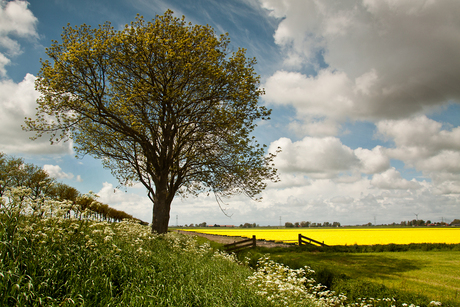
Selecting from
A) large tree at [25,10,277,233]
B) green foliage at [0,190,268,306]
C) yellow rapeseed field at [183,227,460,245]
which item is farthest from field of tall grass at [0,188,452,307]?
yellow rapeseed field at [183,227,460,245]

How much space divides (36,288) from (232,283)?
4582mm

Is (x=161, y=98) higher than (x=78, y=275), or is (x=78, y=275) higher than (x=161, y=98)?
(x=161, y=98)

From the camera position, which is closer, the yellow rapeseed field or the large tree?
the large tree

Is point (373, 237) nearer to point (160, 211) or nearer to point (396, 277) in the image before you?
point (396, 277)

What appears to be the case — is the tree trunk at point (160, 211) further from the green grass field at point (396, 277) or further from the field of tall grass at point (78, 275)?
the field of tall grass at point (78, 275)

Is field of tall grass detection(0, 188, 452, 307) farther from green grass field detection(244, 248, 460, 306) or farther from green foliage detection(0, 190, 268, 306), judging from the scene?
green grass field detection(244, 248, 460, 306)

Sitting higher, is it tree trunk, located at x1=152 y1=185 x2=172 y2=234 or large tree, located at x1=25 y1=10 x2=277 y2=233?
large tree, located at x1=25 y1=10 x2=277 y2=233

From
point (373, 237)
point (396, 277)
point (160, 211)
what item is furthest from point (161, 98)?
point (373, 237)

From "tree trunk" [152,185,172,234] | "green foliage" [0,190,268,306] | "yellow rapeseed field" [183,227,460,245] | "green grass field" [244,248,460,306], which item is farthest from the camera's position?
"yellow rapeseed field" [183,227,460,245]

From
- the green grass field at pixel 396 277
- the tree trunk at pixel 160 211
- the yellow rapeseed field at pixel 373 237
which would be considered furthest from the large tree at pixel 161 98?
the yellow rapeseed field at pixel 373 237

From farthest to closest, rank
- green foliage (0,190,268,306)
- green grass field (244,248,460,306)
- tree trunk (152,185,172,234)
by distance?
1. tree trunk (152,185,172,234)
2. green grass field (244,248,460,306)
3. green foliage (0,190,268,306)

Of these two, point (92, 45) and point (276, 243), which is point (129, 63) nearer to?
point (92, 45)

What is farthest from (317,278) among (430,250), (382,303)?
(430,250)

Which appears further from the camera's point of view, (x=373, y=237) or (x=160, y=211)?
(x=373, y=237)
